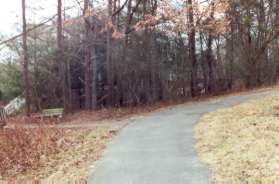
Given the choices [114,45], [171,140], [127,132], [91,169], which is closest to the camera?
[91,169]

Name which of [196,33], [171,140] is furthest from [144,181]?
[196,33]

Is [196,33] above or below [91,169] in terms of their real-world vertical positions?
above

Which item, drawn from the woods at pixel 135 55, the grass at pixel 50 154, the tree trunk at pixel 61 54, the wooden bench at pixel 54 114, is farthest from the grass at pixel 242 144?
the tree trunk at pixel 61 54

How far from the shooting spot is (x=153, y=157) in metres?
7.48

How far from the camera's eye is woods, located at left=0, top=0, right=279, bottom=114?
1844 cm

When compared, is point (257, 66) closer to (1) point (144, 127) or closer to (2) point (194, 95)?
(2) point (194, 95)

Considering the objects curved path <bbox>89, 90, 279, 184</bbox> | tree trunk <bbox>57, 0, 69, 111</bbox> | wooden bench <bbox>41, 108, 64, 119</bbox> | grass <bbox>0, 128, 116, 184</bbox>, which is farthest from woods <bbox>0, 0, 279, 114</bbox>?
curved path <bbox>89, 90, 279, 184</bbox>

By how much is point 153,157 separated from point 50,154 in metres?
2.98

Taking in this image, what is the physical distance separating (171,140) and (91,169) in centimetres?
227

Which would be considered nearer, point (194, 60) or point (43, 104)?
point (194, 60)

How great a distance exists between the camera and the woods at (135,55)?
1844 centimetres

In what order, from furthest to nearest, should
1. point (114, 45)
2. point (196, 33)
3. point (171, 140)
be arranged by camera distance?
point (196, 33)
point (114, 45)
point (171, 140)

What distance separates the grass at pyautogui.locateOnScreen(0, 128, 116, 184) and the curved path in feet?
1.19

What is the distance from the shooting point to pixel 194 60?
19422 mm
